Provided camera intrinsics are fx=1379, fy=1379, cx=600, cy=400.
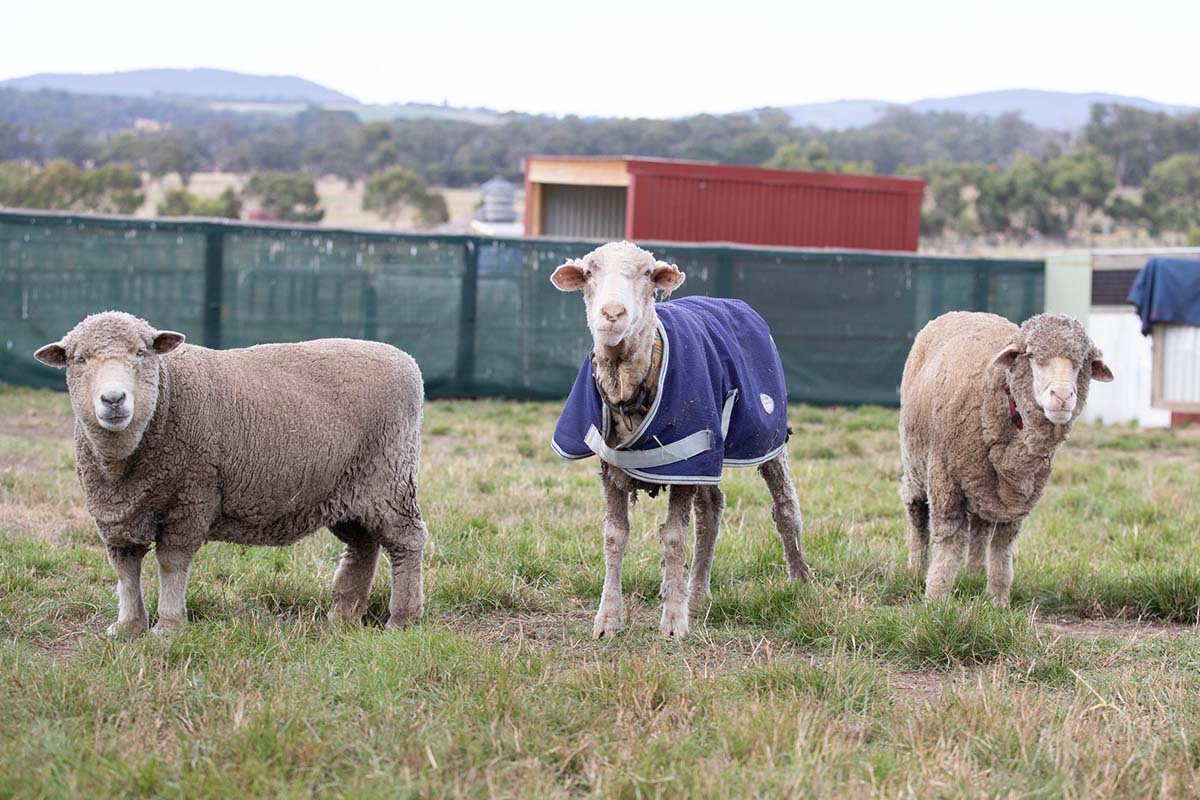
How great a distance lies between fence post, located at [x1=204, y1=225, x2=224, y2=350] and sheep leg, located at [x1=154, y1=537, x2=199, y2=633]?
9.83 meters

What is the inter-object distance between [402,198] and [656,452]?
6469cm

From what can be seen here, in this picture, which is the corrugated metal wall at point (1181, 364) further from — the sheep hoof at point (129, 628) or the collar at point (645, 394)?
the sheep hoof at point (129, 628)

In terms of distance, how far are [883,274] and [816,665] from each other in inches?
493

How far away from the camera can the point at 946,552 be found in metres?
6.45

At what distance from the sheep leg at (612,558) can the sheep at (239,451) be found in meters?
0.81

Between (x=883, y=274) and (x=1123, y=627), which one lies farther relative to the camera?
(x=883, y=274)

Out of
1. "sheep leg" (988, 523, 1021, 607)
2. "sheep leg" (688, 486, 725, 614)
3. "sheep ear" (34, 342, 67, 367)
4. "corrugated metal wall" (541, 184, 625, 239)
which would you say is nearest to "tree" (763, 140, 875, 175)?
"corrugated metal wall" (541, 184, 625, 239)

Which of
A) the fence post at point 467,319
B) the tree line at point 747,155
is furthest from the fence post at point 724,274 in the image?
the tree line at point 747,155

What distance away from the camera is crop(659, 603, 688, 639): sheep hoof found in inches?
228

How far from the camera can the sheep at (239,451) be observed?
17.3ft

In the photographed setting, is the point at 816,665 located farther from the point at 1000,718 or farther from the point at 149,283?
the point at 149,283

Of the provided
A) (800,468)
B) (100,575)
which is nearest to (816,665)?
(100,575)

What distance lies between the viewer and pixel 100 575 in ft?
21.4

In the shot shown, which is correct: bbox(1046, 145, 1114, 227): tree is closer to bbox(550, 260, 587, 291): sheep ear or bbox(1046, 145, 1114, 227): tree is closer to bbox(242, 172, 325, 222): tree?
bbox(242, 172, 325, 222): tree
